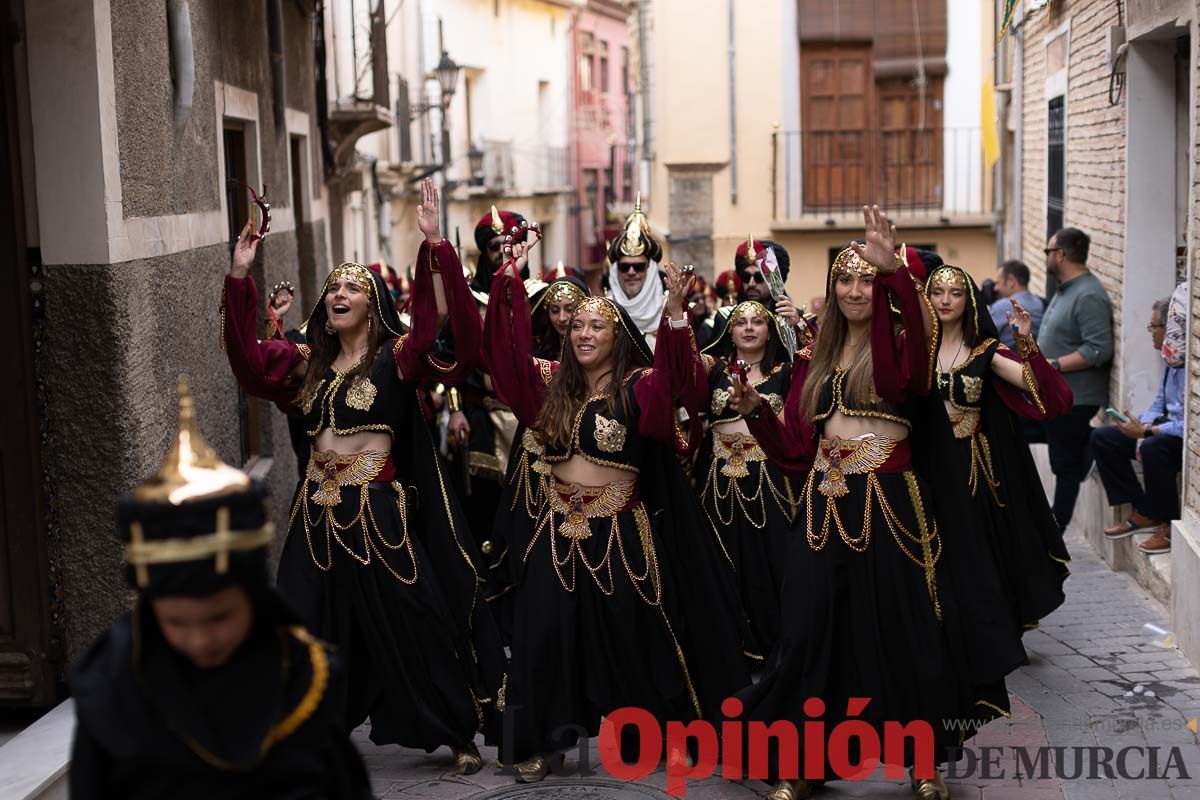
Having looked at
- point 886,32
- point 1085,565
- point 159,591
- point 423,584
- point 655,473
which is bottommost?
point 1085,565

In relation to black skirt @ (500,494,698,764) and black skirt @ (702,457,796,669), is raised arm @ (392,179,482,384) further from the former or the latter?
black skirt @ (702,457,796,669)

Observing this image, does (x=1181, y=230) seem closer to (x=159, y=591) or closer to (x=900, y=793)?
(x=900, y=793)

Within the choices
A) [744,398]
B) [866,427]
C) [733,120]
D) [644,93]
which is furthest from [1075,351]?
[644,93]

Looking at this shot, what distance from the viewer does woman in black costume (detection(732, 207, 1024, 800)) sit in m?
6.04

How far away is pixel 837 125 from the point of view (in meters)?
23.2

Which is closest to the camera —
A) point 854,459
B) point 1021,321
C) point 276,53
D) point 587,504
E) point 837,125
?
point 854,459

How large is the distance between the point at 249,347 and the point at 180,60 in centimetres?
171

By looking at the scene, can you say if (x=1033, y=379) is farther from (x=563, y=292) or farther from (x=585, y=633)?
(x=585, y=633)

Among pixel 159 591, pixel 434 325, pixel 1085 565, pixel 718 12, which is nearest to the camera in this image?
pixel 159 591

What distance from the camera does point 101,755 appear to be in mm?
3000

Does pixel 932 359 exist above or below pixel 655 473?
above

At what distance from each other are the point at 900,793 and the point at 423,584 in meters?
2.03

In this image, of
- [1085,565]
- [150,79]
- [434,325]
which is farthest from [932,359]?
[1085,565]

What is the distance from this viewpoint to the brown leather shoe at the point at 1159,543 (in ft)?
30.7
